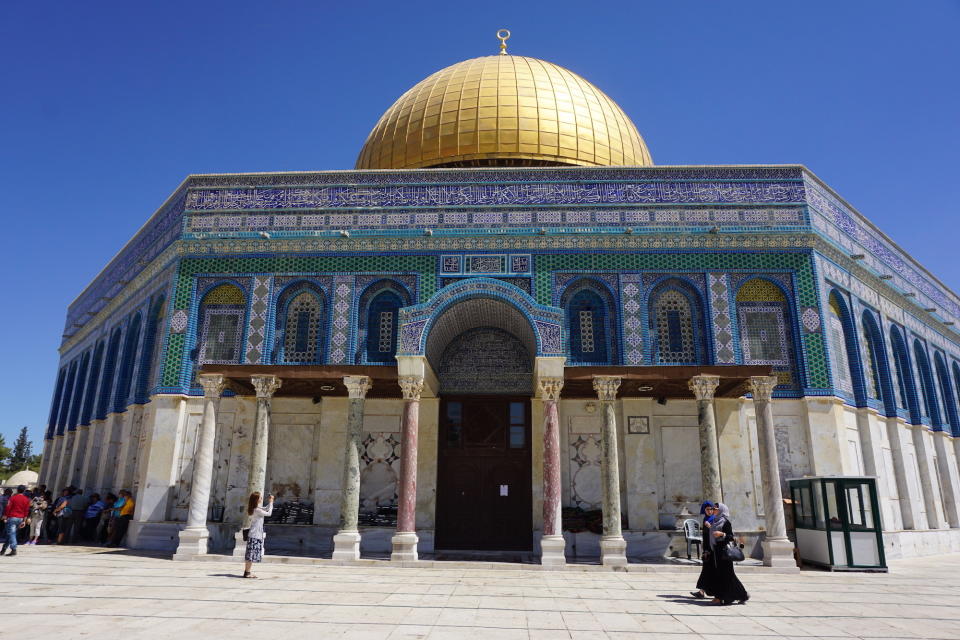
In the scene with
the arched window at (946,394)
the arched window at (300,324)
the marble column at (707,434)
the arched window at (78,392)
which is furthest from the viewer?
the arched window at (78,392)

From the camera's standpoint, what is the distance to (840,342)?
1579 centimetres

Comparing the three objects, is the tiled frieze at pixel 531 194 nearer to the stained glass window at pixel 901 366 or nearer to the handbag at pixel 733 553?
the stained glass window at pixel 901 366

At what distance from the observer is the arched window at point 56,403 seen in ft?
85.3

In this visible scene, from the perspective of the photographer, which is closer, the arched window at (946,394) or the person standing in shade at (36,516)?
the person standing in shade at (36,516)

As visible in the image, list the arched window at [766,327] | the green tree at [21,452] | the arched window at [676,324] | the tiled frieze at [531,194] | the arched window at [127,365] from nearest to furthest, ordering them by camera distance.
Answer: the arched window at [766,327] → the arched window at [676,324] → the tiled frieze at [531,194] → the arched window at [127,365] → the green tree at [21,452]

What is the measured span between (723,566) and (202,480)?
386 inches

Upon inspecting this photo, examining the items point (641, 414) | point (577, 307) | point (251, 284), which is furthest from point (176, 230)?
point (641, 414)

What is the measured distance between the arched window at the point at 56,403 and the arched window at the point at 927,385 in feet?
97.7

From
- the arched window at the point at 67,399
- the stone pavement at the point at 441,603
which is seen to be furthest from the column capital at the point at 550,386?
the arched window at the point at 67,399

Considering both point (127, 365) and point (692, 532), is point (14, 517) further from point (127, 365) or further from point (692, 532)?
point (692, 532)

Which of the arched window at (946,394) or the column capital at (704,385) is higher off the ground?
the arched window at (946,394)

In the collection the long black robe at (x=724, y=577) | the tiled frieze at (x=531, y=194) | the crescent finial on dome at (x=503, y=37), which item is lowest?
the long black robe at (x=724, y=577)

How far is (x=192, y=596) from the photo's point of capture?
26.8 feet

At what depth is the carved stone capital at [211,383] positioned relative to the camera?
1345cm
